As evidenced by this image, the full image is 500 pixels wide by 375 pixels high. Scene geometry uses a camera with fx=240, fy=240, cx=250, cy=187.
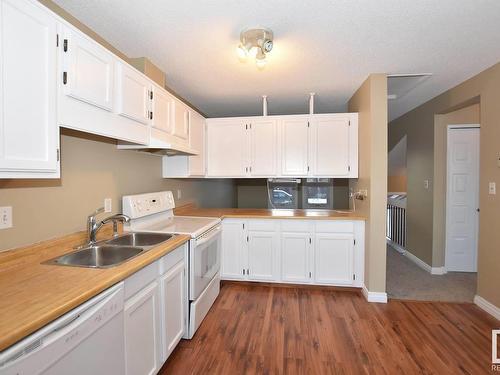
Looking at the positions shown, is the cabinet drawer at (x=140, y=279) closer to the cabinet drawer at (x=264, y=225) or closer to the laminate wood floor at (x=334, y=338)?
the laminate wood floor at (x=334, y=338)

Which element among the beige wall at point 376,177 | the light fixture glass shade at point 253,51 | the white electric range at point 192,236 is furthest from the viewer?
the beige wall at point 376,177

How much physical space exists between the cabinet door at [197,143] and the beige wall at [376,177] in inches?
80.4

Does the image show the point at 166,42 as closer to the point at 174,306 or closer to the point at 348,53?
the point at 348,53

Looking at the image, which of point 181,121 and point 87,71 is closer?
point 87,71

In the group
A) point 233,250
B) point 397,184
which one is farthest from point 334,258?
point 397,184

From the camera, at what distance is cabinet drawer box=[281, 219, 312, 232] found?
2943mm

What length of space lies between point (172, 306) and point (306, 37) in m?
2.31

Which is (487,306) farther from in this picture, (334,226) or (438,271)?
(334,226)

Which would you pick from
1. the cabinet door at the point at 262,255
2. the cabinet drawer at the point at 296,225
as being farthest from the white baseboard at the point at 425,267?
the cabinet door at the point at 262,255

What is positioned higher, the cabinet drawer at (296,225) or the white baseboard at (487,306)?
the cabinet drawer at (296,225)

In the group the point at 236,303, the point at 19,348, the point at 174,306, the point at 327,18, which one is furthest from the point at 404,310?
the point at 19,348

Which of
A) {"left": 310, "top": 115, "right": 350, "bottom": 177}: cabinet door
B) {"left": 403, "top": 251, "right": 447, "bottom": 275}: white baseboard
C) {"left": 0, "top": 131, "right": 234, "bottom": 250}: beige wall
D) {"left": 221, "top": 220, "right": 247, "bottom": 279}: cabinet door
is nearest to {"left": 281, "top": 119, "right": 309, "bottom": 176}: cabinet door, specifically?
{"left": 310, "top": 115, "right": 350, "bottom": 177}: cabinet door

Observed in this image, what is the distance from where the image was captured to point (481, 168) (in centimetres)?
257

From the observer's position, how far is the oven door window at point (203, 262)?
6.75 feet
